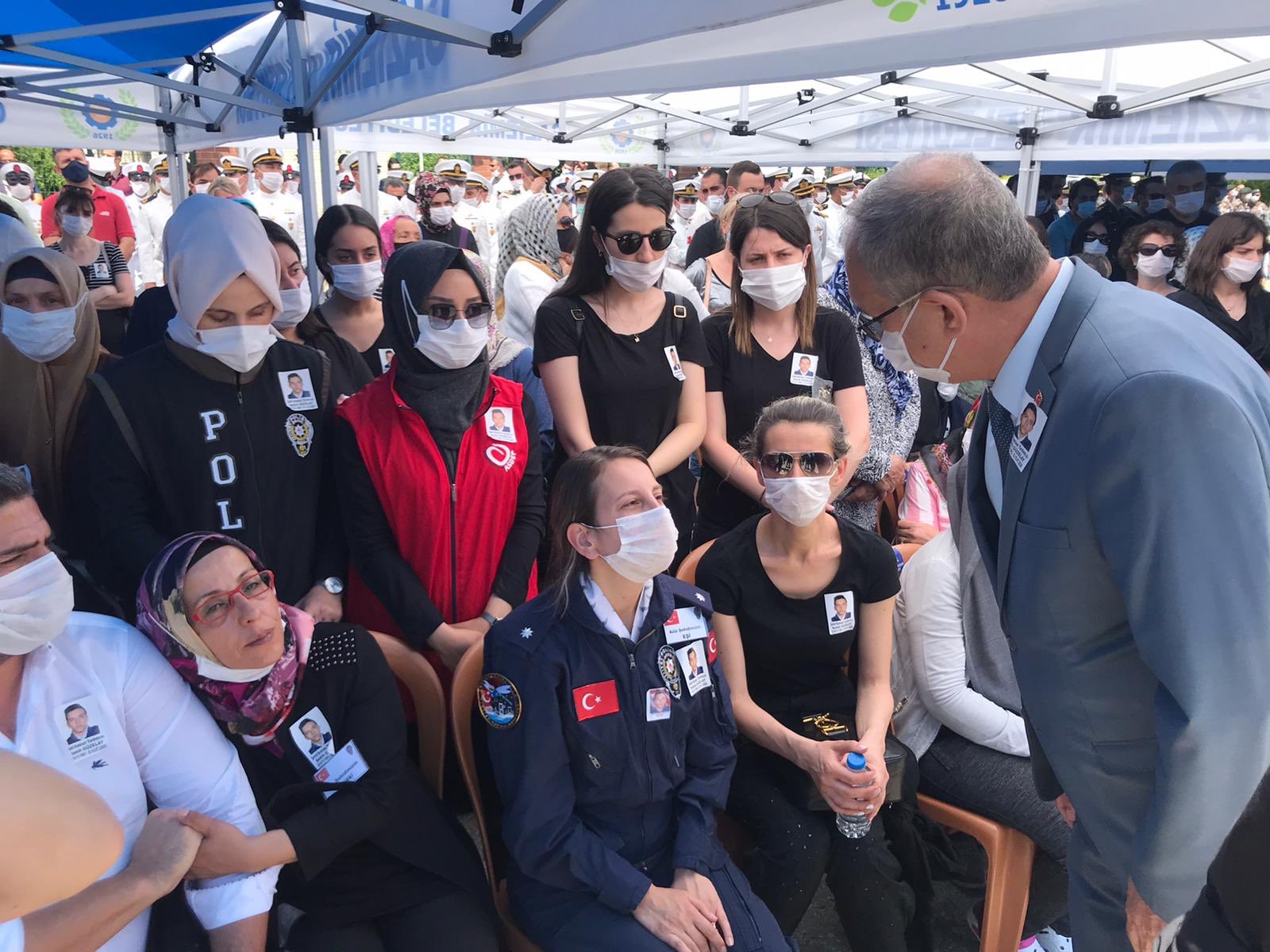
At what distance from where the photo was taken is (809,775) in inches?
91.4

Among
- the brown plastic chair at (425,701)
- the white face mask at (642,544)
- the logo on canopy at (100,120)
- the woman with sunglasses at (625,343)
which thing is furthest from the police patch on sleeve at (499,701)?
the logo on canopy at (100,120)

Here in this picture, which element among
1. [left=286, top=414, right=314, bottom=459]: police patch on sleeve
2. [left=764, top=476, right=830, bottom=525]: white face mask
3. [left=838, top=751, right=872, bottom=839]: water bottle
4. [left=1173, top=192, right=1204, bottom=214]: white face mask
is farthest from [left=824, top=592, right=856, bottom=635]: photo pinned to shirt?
[left=1173, top=192, right=1204, bottom=214]: white face mask

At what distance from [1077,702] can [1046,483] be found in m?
0.37

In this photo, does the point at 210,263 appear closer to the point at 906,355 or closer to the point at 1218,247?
the point at 906,355

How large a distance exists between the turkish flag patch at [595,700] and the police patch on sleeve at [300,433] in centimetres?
100

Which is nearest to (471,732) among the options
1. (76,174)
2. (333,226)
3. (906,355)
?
(906,355)

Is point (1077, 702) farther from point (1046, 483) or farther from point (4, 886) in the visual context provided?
point (4, 886)

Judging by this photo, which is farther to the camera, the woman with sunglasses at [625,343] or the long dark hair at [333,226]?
the long dark hair at [333,226]

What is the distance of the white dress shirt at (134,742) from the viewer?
164 cm

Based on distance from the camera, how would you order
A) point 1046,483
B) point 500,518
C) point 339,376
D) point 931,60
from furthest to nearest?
point 339,376 < point 500,518 < point 931,60 < point 1046,483

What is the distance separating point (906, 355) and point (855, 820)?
4.27 ft

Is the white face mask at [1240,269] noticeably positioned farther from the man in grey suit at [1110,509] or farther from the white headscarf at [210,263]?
the white headscarf at [210,263]

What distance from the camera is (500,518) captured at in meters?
2.47

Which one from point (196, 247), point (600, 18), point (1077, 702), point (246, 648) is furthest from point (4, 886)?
point (600, 18)
